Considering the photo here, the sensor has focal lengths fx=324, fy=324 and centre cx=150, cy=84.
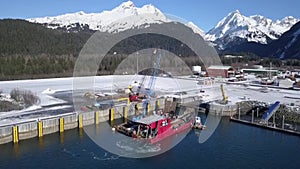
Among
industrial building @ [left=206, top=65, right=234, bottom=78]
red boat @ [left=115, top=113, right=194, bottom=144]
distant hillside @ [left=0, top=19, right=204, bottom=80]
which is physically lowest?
red boat @ [left=115, top=113, right=194, bottom=144]

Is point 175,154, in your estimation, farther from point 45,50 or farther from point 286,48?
point 286,48

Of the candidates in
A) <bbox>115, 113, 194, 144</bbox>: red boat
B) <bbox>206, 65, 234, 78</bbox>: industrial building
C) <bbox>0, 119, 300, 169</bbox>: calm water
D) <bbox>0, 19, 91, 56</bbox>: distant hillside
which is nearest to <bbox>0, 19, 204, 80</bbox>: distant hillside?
<bbox>0, 19, 91, 56</bbox>: distant hillside

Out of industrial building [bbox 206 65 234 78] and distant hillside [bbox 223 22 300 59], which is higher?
distant hillside [bbox 223 22 300 59]

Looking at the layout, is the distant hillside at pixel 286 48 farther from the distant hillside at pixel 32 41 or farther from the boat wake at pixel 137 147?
the boat wake at pixel 137 147

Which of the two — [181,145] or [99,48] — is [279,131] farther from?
[99,48]

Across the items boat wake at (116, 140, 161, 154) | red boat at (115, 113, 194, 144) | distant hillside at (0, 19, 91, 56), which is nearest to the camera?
boat wake at (116, 140, 161, 154)

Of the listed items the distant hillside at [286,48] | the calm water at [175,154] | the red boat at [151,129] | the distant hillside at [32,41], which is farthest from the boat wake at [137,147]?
the distant hillside at [286,48]

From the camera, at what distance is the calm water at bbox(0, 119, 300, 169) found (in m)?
12.1

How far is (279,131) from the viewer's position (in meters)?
16.5

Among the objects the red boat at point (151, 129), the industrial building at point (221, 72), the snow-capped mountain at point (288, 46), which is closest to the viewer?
the red boat at point (151, 129)

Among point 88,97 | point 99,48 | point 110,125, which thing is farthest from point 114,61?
point 110,125

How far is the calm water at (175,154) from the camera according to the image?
12091 mm

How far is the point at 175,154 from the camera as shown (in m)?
13.3

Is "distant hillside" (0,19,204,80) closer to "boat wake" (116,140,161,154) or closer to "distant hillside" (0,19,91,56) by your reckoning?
"distant hillside" (0,19,91,56)
